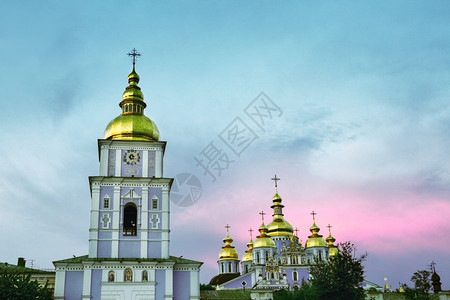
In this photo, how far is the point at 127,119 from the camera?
116ft

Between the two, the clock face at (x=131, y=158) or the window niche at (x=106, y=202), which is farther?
the clock face at (x=131, y=158)

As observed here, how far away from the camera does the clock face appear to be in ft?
111

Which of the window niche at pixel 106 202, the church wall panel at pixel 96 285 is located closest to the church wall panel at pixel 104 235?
the window niche at pixel 106 202

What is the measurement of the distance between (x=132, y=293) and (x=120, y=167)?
795 centimetres

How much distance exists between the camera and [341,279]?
112ft

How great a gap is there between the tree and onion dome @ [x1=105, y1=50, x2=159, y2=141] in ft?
47.4

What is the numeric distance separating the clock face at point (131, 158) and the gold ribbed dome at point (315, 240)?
42.2 metres

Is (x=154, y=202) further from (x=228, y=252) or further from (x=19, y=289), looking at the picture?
(x=228, y=252)

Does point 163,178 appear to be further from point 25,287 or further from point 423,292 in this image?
point 423,292

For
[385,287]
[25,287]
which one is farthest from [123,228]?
[385,287]

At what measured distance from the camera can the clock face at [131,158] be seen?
3397cm

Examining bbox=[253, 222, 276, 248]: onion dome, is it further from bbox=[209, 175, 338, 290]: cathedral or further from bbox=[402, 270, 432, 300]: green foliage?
bbox=[402, 270, 432, 300]: green foliage

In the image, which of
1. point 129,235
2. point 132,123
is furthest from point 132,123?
point 129,235

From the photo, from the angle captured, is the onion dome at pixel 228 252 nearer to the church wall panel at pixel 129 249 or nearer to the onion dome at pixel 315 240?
the onion dome at pixel 315 240
